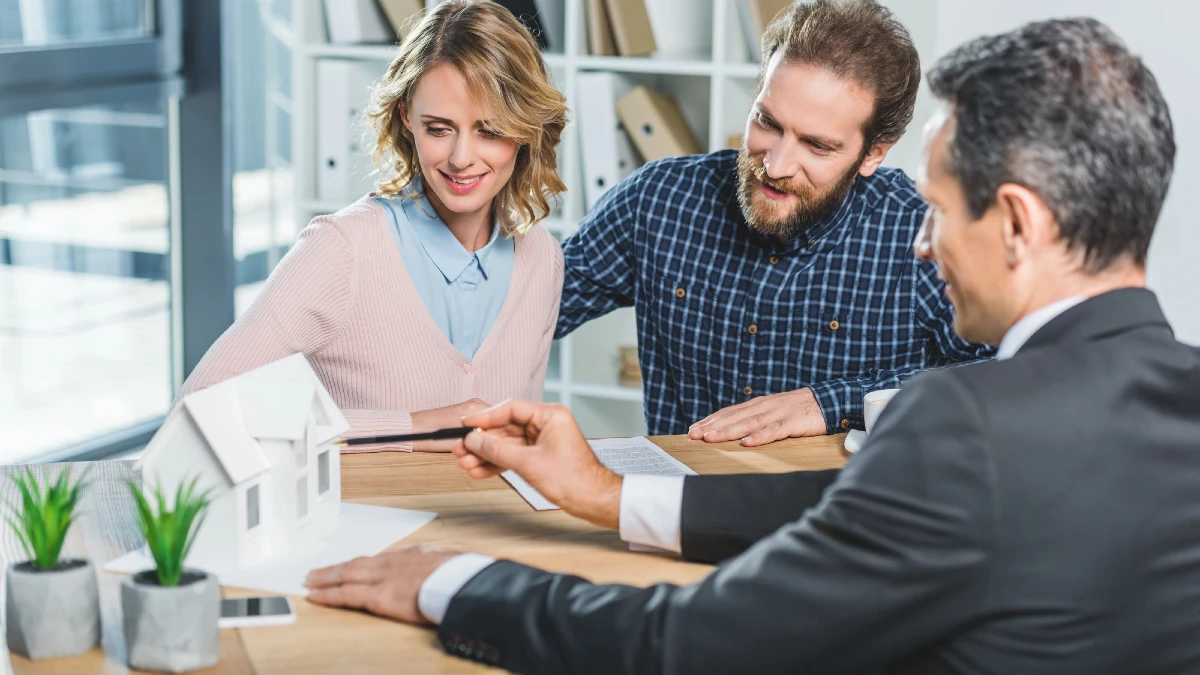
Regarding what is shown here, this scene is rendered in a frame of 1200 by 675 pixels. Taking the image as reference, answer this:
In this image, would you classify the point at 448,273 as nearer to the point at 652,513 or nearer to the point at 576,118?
the point at 652,513

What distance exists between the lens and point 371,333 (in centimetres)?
179

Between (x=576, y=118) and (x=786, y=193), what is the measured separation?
1.16 meters

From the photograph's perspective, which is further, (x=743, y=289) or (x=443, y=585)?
(x=743, y=289)

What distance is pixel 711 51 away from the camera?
3221 mm

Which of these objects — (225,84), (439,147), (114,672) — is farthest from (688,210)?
(225,84)

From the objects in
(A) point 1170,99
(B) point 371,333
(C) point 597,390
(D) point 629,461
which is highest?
(A) point 1170,99

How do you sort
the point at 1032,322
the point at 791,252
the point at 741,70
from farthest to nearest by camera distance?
the point at 741,70 → the point at 791,252 → the point at 1032,322

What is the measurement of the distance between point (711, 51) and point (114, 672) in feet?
8.29

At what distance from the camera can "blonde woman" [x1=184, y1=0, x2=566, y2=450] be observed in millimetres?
1723

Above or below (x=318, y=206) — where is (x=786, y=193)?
above

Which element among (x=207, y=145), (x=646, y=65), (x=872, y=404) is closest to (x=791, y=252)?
(x=872, y=404)

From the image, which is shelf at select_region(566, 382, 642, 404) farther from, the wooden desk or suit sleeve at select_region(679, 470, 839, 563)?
suit sleeve at select_region(679, 470, 839, 563)

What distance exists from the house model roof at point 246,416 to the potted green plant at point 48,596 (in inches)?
6.1

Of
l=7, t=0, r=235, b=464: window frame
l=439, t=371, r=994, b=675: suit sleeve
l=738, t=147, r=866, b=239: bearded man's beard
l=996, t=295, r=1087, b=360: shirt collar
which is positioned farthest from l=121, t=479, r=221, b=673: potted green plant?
l=7, t=0, r=235, b=464: window frame
